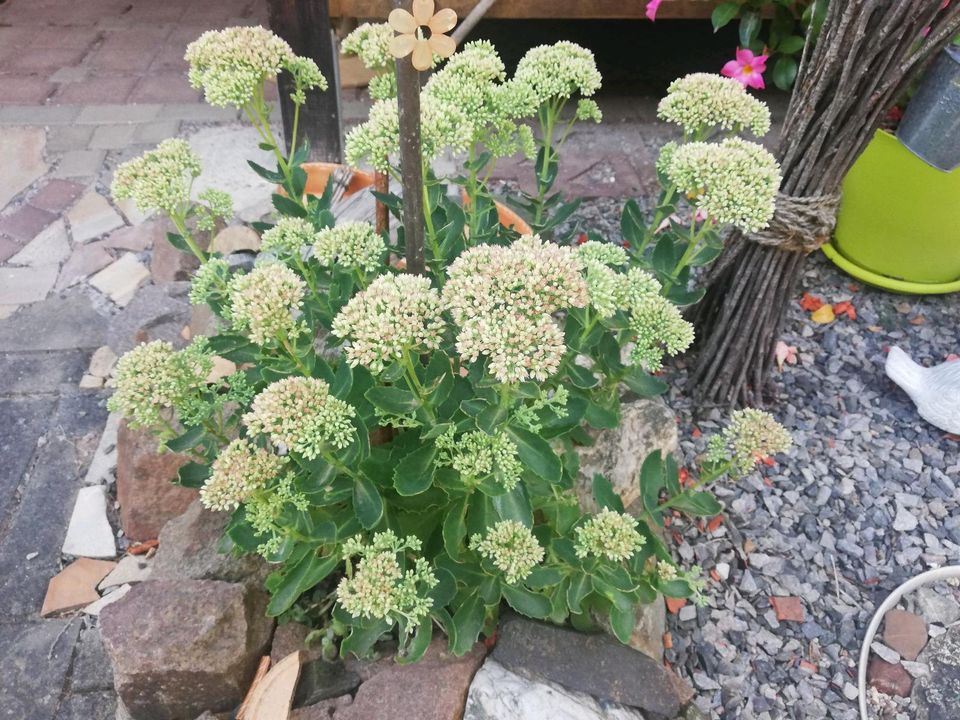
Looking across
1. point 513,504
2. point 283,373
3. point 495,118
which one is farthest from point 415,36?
point 513,504

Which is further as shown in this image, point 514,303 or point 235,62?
point 235,62

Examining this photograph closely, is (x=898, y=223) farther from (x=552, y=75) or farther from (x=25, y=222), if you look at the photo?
(x=25, y=222)

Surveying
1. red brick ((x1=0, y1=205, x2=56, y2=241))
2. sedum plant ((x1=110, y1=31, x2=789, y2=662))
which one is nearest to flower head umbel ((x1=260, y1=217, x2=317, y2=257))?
sedum plant ((x1=110, y1=31, x2=789, y2=662))

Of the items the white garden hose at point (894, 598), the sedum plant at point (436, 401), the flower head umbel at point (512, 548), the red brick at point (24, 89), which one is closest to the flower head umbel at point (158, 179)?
the sedum plant at point (436, 401)

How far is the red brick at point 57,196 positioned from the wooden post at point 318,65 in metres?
1.10

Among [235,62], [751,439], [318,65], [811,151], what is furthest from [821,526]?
[318,65]

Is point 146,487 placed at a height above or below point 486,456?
below

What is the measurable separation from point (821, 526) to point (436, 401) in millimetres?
1408

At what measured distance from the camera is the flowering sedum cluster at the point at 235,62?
142cm

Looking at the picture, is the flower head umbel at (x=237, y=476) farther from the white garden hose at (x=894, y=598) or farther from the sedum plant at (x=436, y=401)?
the white garden hose at (x=894, y=598)

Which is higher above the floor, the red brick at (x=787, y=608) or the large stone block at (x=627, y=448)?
the large stone block at (x=627, y=448)

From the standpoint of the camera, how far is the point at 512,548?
1315 millimetres

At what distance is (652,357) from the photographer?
1384 mm

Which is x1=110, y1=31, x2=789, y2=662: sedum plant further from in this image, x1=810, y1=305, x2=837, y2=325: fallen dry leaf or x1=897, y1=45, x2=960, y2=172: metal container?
x1=810, y1=305, x2=837, y2=325: fallen dry leaf
